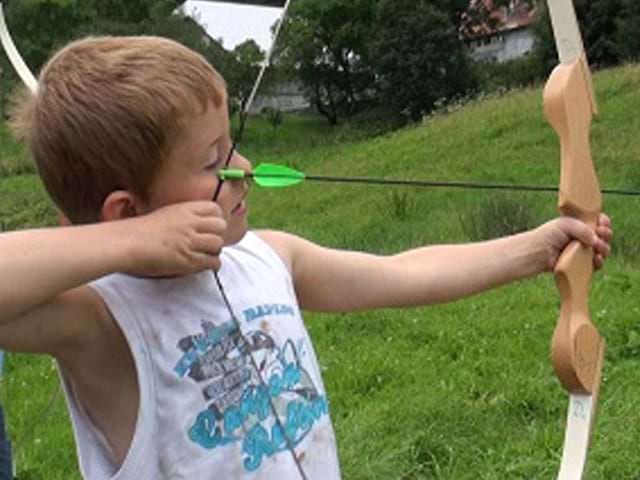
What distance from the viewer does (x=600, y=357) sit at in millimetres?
1280

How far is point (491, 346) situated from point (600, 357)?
2.00 metres

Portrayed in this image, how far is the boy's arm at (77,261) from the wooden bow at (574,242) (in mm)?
470

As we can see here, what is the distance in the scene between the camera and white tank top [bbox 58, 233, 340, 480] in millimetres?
954

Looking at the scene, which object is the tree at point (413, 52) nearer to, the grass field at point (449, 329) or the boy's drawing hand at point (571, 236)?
the grass field at point (449, 329)

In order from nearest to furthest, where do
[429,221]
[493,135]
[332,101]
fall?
[332,101] < [493,135] < [429,221]

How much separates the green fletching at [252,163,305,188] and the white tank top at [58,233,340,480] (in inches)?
4.5

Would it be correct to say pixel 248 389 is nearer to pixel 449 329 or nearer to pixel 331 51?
pixel 331 51

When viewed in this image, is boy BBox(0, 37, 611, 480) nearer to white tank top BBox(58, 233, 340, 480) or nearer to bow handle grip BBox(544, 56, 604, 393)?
white tank top BBox(58, 233, 340, 480)

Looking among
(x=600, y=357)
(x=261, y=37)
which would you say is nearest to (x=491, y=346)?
(x=600, y=357)

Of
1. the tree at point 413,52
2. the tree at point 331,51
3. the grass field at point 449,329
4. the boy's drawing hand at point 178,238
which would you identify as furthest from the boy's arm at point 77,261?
the tree at point 413,52

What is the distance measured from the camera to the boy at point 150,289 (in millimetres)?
880

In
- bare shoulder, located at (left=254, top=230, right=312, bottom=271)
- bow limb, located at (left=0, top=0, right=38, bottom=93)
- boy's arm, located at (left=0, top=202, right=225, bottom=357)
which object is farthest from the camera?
bow limb, located at (left=0, top=0, right=38, bottom=93)

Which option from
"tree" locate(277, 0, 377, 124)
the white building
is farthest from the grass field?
the white building

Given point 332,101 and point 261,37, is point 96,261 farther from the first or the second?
point 332,101
